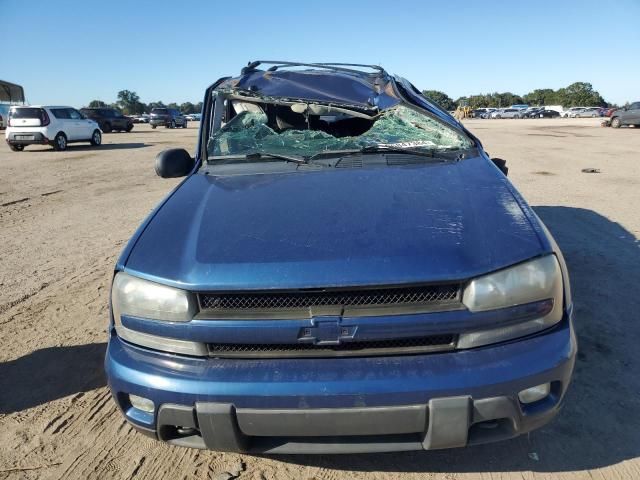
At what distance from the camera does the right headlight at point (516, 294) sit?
175 centimetres

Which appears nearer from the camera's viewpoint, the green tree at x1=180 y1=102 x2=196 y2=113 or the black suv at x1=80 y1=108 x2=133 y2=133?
the black suv at x1=80 y1=108 x2=133 y2=133

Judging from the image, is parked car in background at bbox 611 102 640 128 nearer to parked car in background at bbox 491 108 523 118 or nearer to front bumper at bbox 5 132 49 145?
front bumper at bbox 5 132 49 145

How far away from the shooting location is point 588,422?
92.5 inches

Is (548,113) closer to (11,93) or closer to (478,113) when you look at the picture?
(478,113)

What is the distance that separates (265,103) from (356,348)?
2265mm

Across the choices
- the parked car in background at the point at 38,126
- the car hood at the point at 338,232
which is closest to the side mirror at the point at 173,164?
the car hood at the point at 338,232

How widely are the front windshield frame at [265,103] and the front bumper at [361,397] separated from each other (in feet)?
4.92

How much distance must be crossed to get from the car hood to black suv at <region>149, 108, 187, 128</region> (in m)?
38.8

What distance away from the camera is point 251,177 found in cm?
265

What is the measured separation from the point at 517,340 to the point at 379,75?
2.87 meters

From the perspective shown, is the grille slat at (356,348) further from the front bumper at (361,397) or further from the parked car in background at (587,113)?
the parked car in background at (587,113)

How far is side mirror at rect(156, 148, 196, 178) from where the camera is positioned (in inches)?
122

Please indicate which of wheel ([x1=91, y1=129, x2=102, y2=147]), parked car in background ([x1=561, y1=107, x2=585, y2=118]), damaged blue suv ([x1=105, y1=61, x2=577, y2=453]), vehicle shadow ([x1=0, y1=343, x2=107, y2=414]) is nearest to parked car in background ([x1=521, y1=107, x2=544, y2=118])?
parked car in background ([x1=561, y1=107, x2=585, y2=118])

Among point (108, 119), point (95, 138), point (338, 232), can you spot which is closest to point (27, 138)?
point (95, 138)
